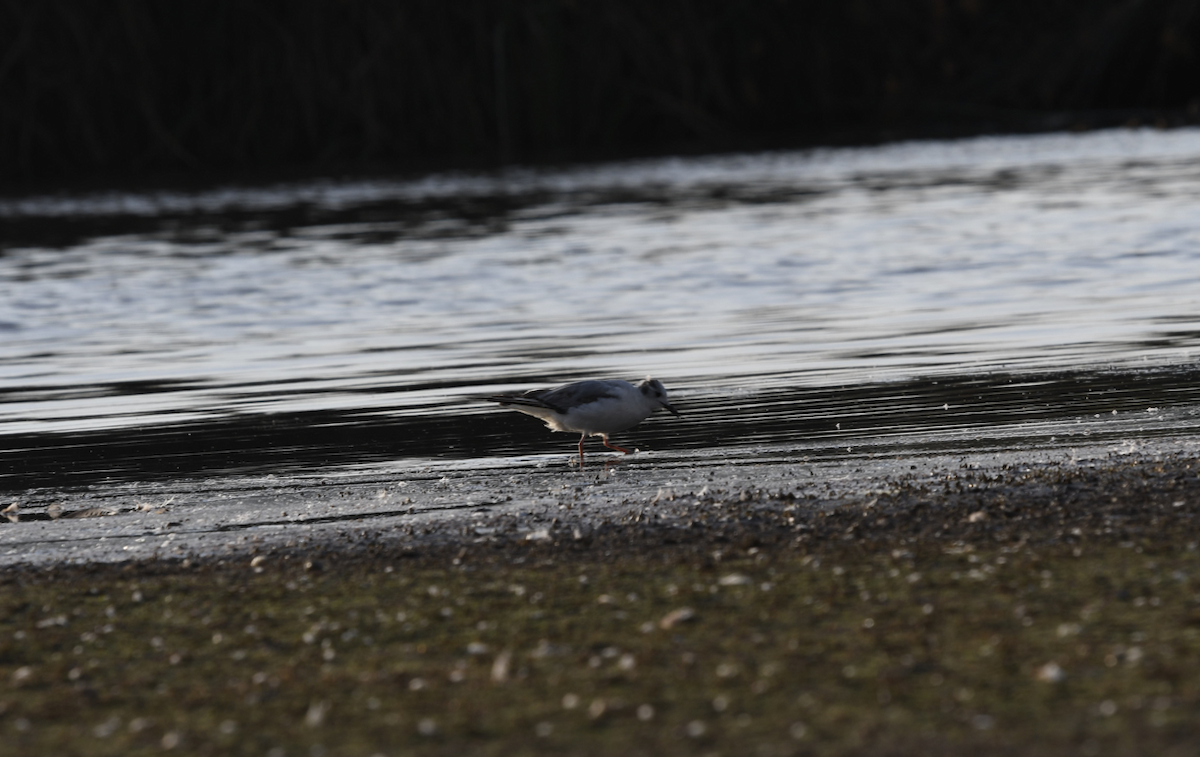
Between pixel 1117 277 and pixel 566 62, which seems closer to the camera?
pixel 1117 277

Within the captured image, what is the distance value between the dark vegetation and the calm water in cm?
745

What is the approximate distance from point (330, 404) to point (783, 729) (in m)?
9.18

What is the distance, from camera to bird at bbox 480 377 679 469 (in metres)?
12.7

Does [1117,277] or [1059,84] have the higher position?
[1059,84]

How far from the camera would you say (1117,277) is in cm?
2144

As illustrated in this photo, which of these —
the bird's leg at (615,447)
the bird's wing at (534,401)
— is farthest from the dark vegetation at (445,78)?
the bird's wing at (534,401)

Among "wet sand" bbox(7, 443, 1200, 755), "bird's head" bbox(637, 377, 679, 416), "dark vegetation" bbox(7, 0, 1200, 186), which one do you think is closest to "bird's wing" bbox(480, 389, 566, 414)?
"bird's head" bbox(637, 377, 679, 416)

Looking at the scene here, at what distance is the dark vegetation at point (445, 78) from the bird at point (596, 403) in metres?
33.8

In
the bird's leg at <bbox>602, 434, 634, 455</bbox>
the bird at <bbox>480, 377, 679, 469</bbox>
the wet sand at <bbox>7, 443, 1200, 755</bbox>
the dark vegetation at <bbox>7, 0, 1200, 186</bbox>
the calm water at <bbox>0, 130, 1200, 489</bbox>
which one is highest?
A: the dark vegetation at <bbox>7, 0, 1200, 186</bbox>

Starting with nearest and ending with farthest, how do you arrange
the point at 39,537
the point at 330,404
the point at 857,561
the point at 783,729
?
the point at 783,729 → the point at 857,561 → the point at 39,537 → the point at 330,404

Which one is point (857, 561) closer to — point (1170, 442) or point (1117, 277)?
point (1170, 442)

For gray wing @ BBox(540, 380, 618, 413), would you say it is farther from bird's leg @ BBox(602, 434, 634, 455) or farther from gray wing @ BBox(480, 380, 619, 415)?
bird's leg @ BBox(602, 434, 634, 455)

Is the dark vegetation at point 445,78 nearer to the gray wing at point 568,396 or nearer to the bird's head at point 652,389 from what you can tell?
the bird's head at point 652,389

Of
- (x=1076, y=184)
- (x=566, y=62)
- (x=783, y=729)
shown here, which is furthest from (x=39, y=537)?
(x=566, y=62)
